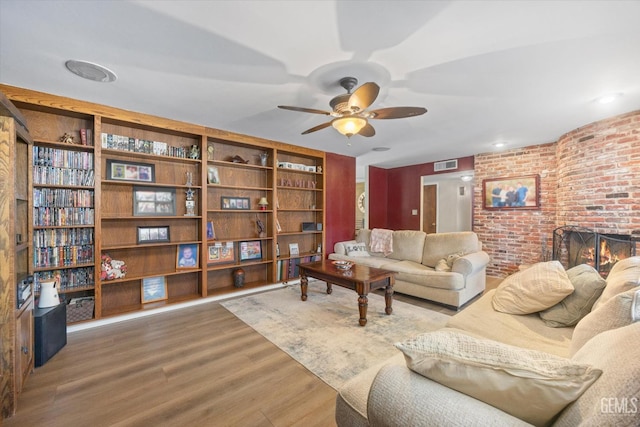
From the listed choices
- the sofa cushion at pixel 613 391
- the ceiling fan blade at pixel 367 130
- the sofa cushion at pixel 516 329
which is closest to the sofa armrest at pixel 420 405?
the sofa cushion at pixel 613 391

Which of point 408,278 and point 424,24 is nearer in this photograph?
point 424,24

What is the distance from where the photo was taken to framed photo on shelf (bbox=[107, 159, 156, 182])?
302 centimetres

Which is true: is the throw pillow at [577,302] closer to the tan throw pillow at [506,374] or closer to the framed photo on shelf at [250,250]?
the tan throw pillow at [506,374]

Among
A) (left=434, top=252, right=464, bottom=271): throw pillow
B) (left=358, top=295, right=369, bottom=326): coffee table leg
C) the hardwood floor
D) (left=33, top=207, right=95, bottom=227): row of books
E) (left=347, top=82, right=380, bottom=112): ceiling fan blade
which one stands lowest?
the hardwood floor

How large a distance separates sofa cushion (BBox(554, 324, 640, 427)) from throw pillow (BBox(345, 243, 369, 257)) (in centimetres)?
373

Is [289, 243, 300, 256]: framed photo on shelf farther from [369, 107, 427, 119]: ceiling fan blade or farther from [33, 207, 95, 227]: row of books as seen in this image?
[369, 107, 427, 119]: ceiling fan blade

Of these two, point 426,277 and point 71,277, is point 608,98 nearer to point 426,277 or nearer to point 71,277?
point 426,277

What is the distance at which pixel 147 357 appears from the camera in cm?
220

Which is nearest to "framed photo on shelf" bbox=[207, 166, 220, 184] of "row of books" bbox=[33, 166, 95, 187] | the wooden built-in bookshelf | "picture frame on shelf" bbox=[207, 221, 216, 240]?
the wooden built-in bookshelf

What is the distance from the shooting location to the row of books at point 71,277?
8.59ft

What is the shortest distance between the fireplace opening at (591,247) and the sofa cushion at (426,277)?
5.89 feet

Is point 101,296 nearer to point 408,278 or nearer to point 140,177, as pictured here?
point 140,177

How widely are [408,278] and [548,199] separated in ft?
9.40

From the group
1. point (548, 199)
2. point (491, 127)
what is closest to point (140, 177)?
point (491, 127)
